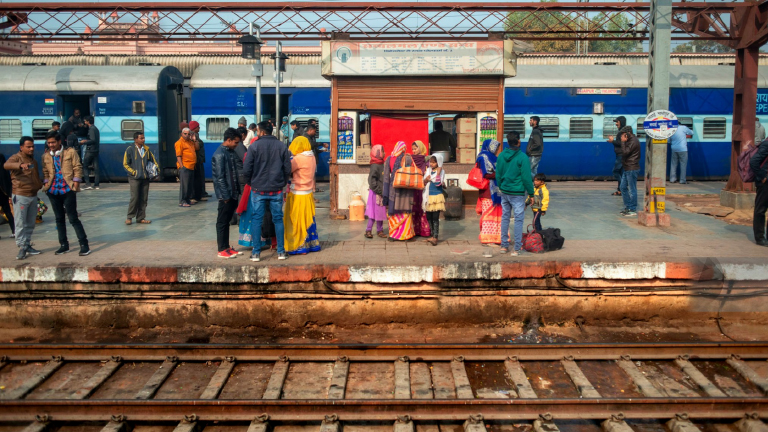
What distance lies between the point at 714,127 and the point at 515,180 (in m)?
12.9

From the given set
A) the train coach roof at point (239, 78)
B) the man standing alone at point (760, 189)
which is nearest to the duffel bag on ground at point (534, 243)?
the man standing alone at point (760, 189)

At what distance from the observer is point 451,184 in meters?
12.3

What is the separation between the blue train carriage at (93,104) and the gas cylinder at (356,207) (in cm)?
934

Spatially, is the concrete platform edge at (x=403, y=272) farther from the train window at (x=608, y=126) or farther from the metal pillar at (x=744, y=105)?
the train window at (x=608, y=126)

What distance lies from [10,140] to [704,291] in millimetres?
18598

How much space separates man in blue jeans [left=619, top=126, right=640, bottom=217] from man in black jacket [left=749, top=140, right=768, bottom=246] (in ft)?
8.54

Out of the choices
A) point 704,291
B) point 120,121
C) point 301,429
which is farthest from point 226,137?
point 120,121

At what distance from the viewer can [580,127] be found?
1892 centimetres

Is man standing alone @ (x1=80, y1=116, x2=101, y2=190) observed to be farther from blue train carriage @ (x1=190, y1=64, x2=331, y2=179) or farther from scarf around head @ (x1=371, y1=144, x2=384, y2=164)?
scarf around head @ (x1=371, y1=144, x2=384, y2=164)

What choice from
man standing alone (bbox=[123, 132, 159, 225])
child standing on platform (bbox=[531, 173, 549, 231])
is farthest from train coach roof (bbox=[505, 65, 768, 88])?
man standing alone (bbox=[123, 132, 159, 225])

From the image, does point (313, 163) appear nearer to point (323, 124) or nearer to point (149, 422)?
point (149, 422)

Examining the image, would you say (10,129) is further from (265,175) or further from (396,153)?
(396,153)

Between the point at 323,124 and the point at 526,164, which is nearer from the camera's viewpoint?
the point at 526,164

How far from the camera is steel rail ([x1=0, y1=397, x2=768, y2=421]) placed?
234 inches
